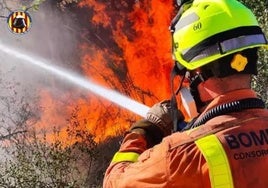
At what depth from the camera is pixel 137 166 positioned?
1987 mm

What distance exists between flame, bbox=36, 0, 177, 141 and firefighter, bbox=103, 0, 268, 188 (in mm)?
12978

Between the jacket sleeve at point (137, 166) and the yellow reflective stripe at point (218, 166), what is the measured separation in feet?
0.54

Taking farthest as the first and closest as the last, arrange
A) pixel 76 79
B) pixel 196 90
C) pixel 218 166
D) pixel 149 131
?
pixel 76 79, pixel 149 131, pixel 196 90, pixel 218 166

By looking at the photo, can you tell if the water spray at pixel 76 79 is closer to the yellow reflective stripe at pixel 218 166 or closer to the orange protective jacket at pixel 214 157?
the orange protective jacket at pixel 214 157

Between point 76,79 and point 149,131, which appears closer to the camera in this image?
point 149,131

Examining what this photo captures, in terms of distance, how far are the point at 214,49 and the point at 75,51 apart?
566 inches

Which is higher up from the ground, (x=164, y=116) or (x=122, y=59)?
(x=122, y=59)

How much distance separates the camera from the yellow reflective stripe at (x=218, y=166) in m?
1.81

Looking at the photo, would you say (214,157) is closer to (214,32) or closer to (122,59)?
(214,32)

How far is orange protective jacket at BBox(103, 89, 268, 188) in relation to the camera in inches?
72.1

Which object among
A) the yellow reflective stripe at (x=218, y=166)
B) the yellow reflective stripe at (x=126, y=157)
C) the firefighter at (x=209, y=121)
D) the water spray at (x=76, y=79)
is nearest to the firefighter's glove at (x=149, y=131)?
the firefighter at (x=209, y=121)

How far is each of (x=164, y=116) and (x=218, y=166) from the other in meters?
0.52

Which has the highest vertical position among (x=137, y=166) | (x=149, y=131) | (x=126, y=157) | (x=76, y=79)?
(x=76, y=79)

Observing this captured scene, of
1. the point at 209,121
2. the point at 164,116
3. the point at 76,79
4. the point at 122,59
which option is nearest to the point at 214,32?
Answer: the point at 209,121
